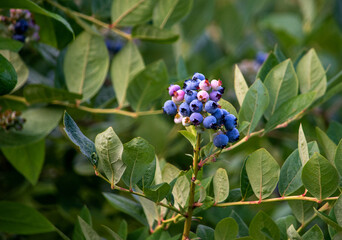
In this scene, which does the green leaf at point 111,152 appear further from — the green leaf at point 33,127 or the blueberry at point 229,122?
the green leaf at point 33,127

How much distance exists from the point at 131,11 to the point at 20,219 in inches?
22.1

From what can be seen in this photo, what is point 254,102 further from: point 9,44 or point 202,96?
point 9,44

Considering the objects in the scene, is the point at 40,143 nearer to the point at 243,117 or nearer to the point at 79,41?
the point at 79,41

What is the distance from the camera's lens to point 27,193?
61.0 inches

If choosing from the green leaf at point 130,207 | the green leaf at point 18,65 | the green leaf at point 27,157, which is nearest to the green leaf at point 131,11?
the green leaf at point 18,65

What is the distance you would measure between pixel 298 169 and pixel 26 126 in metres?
0.61

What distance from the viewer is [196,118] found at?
0.76m

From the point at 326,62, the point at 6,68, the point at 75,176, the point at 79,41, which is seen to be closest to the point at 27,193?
the point at 75,176

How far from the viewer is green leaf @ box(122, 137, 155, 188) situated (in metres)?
0.78

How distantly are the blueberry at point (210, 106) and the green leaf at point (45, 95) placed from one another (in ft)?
1.45

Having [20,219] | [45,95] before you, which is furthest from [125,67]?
[20,219]

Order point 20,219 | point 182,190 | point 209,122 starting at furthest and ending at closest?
point 20,219, point 182,190, point 209,122

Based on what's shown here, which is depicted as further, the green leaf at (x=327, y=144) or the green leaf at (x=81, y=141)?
the green leaf at (x=327, y=144)

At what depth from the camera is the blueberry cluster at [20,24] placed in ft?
3.76
